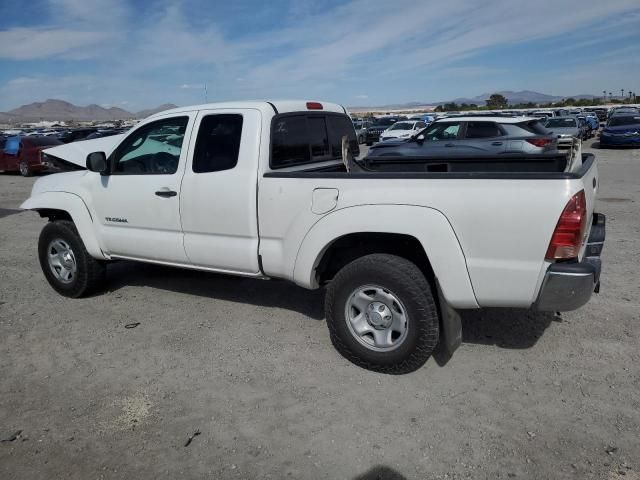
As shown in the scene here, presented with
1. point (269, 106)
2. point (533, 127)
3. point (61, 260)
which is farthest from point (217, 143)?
point (533, 127)

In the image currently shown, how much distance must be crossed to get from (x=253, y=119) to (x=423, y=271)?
1.78 m

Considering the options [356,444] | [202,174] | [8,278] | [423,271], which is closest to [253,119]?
[202,174]

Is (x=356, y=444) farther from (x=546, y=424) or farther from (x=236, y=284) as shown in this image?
(x=236, y=284)

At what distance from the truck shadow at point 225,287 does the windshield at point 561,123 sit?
23.8 metres

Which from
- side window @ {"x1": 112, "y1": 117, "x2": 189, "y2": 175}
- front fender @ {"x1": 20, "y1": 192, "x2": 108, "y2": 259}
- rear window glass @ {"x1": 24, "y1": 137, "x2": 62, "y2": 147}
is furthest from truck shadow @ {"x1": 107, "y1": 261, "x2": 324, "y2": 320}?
rear window glass @ {"x1": 24, "y1": 137, "x2": 62, "y2": 147}

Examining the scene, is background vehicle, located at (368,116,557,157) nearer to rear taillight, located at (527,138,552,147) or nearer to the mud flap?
rear taillight, located at (527,138,552,147)

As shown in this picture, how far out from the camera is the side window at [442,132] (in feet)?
45.5

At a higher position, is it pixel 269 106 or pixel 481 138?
pixel 269 106

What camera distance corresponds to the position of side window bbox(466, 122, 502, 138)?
13.1 meters

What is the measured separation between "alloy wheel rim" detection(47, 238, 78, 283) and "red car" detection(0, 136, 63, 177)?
15.8 m

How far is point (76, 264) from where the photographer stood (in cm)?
523

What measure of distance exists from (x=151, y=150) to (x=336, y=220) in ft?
7.15

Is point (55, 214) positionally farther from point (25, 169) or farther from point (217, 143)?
point (25, 169)

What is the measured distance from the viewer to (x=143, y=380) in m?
3.73
